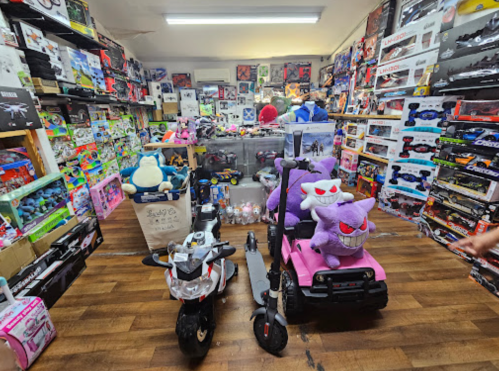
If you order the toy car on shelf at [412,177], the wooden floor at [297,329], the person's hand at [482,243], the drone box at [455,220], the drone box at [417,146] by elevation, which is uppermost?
the drone box at [417,146]

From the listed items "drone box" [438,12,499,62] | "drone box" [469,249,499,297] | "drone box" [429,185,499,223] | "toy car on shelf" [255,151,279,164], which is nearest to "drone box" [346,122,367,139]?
"drone box" [438,12,499,62]

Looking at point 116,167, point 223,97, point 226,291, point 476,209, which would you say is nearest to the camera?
point 226,291

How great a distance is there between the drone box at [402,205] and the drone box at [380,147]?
18.2 inches

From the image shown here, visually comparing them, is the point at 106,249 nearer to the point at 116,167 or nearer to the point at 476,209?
the point at 116,167

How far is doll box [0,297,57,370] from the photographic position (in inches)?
40.2

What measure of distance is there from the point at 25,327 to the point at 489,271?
9.31 ft

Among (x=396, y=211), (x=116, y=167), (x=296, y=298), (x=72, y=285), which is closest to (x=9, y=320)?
(x=72, y=285)

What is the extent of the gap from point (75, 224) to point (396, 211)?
11.3ft

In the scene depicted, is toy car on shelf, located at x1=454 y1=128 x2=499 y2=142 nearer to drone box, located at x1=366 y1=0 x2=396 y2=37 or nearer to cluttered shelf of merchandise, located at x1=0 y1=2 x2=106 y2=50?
drone box, located at x1=366 y1=0 x2=396 y2=37

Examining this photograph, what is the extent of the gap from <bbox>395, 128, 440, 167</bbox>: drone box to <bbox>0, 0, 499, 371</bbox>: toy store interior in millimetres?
17

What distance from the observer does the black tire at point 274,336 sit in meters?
1.09

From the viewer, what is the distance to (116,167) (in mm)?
3318

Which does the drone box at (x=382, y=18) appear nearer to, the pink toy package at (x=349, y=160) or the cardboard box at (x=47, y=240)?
the pink toy package at (x=349, y=160)

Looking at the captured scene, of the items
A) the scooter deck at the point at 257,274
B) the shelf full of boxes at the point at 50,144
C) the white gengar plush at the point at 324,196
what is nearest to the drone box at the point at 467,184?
the white gengar plush at the point at 324,196
